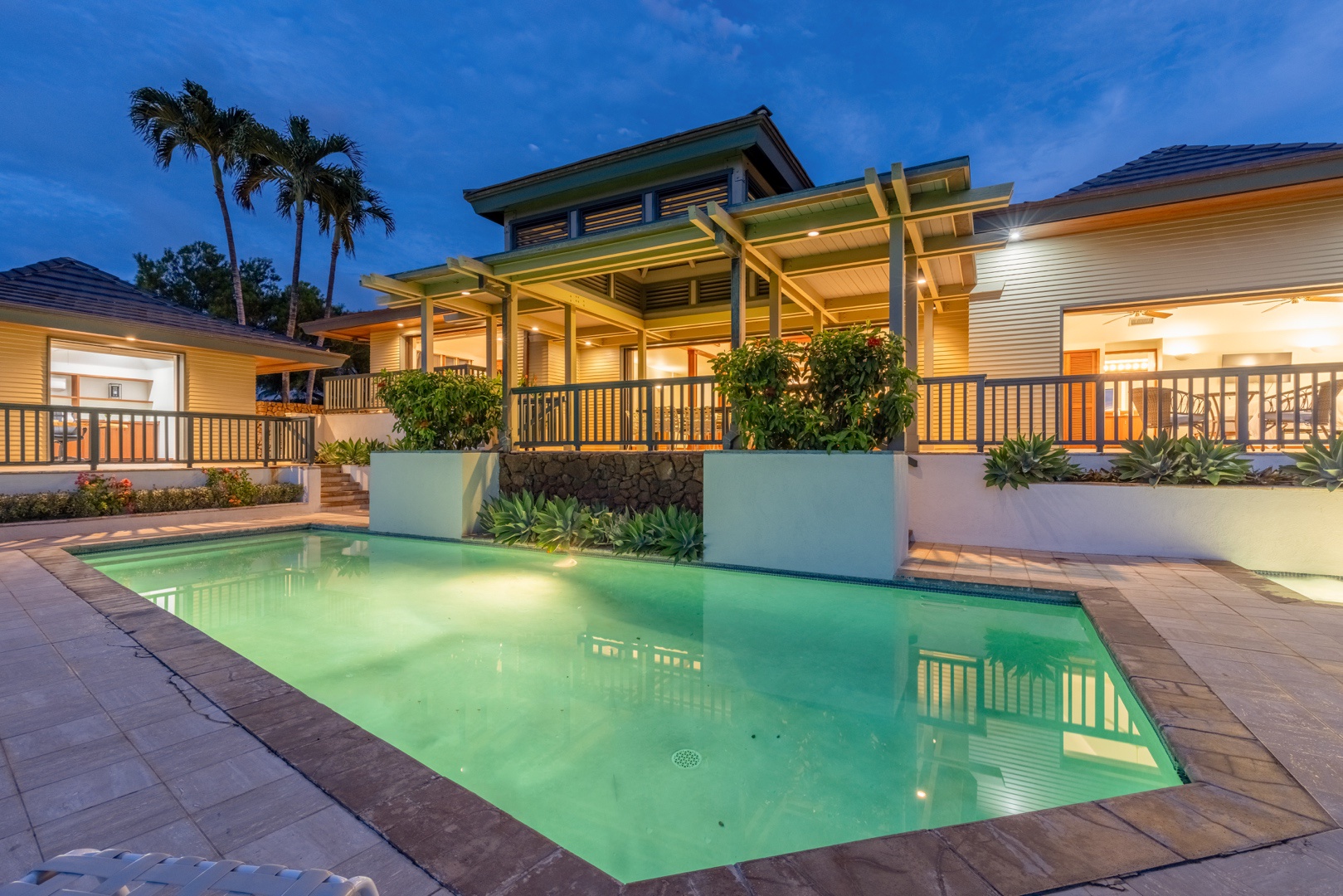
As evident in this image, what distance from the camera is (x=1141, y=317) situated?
30.2ft

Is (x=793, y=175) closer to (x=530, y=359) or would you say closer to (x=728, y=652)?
(x=530, y=359)

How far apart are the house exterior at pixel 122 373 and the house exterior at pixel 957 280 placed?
481cm

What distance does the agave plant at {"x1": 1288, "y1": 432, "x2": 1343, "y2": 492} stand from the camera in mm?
5180

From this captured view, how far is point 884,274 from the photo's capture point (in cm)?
847

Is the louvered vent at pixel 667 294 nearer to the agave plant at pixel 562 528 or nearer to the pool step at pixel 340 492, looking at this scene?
the agave plant at pixel 562 528

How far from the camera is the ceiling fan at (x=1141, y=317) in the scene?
29.2ft

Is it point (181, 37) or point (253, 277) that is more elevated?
point (181, 37)

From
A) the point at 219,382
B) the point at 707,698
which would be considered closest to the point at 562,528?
the point at 707,698

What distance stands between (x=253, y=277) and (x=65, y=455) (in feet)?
72.5

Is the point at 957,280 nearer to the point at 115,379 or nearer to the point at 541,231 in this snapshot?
the point at 541,231

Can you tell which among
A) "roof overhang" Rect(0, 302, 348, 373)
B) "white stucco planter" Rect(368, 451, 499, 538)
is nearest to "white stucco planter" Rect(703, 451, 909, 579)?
"white stucco planter" Rect(368, 451, 499, 538)

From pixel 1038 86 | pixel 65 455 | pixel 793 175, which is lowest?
pixel 65 455

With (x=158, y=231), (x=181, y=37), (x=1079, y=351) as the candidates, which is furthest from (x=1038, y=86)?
(x=158, y=231)

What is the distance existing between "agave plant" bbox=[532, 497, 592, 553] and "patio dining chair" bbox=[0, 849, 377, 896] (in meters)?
5.90
